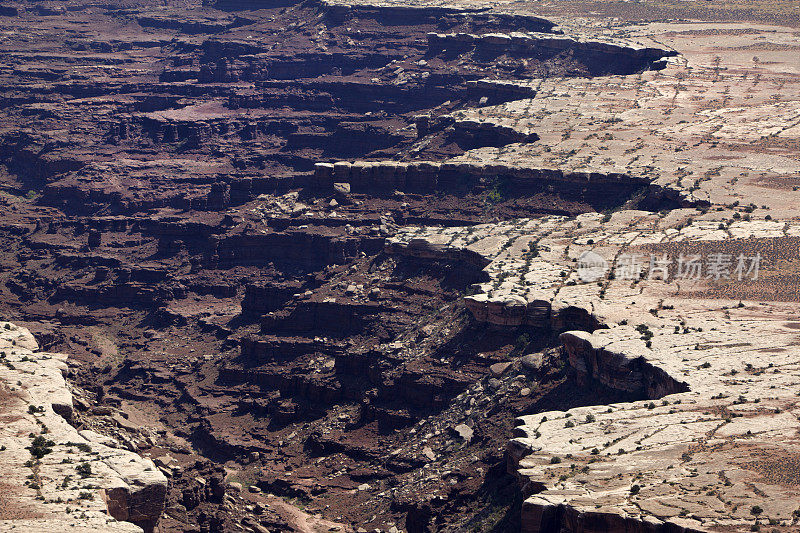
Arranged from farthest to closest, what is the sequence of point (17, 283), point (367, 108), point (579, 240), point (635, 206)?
point (367, 108) → point (17, 283) → point (635, 206) → point (579, 240)

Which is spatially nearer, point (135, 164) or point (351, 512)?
point (351, 512)

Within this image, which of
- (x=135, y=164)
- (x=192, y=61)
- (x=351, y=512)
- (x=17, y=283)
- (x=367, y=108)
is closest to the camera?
(x=351, y=512)

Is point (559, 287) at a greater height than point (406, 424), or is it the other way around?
point (559, 287)

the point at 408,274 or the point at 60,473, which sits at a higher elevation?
the point at 60,473

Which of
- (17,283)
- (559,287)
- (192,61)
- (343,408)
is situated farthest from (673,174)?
(192,61)

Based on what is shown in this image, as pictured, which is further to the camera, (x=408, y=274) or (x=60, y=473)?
(x=408, y=274)

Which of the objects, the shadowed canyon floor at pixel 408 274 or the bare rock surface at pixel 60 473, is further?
the shadowed canyon floor at pixel 408 274

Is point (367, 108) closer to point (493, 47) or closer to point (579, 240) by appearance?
point (493, 47)

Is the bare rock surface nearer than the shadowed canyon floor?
Yes
